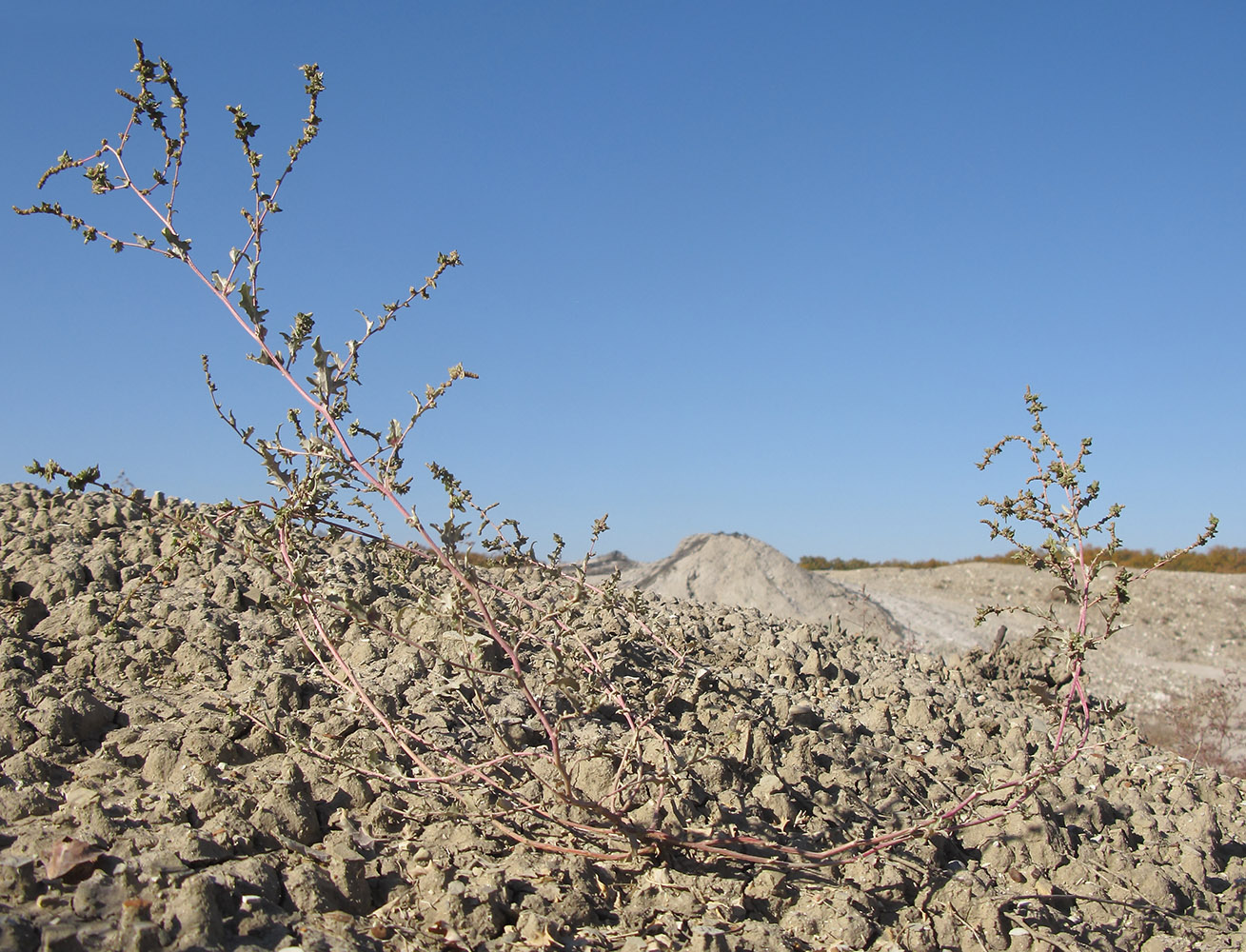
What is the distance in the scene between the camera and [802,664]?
19.2 feet

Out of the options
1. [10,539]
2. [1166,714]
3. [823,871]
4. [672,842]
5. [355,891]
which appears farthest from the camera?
[1166,714]

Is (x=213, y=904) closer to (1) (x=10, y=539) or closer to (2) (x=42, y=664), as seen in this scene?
(2) (x=42, y=664)

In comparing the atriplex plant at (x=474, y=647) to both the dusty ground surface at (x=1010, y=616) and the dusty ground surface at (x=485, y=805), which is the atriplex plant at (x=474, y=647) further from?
the dusty ground surface at (x=1010, y=616)

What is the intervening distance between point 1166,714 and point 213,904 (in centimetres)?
1240

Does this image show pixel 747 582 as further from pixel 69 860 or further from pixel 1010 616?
pixel 69 860

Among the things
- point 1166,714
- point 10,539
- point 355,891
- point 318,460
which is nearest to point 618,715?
point 355,891

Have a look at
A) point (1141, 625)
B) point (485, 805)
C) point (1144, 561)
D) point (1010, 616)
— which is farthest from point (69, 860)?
point (1144, 561)

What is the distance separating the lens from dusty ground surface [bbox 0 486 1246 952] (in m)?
2.71

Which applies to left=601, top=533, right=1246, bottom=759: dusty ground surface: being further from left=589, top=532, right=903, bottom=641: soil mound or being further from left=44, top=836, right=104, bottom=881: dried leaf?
left=44, top=836, right=104, bottom=881: dried leaf

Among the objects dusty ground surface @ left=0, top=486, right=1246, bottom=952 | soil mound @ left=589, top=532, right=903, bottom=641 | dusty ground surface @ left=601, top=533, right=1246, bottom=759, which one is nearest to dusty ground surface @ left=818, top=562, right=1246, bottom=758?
dusty ground surface @ left=601, top=533, right=1246, bottom=759

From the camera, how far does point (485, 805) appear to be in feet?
10.7

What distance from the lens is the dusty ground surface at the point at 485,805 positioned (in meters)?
2.71

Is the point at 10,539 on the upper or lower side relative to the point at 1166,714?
upper

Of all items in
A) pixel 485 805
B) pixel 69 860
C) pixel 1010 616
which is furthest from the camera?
pixel 1010 616
